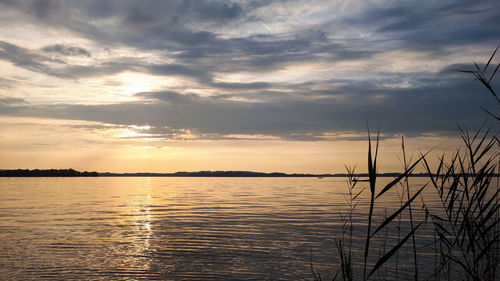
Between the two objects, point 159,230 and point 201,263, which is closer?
point 201,263

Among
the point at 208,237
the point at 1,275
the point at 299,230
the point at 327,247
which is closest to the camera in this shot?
the point at 1,275

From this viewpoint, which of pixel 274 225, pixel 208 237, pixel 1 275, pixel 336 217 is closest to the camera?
pixel 1 275

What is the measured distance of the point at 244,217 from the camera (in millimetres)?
30953

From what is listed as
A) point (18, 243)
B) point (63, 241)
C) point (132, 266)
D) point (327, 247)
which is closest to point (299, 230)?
point (327, 247)

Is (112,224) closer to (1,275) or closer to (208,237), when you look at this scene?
(208,237)

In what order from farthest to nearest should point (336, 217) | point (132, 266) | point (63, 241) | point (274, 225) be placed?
1. point (336, 217)
2. point (274, 225)
3. point (63, 241)
4. point (132, 266)

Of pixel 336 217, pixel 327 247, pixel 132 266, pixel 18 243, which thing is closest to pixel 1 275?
pixel 132 266

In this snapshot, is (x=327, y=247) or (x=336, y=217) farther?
(x=336, y=217)

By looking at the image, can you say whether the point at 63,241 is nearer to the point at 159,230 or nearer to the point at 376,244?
the point at 159,230

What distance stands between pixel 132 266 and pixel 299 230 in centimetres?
1193

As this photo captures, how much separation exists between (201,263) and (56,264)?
575cm

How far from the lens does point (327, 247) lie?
18.8 metres

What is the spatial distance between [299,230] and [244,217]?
25.5 ft

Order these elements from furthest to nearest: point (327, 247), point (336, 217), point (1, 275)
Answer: point (336, 217)
point (327, 247)
point (1, 275)
